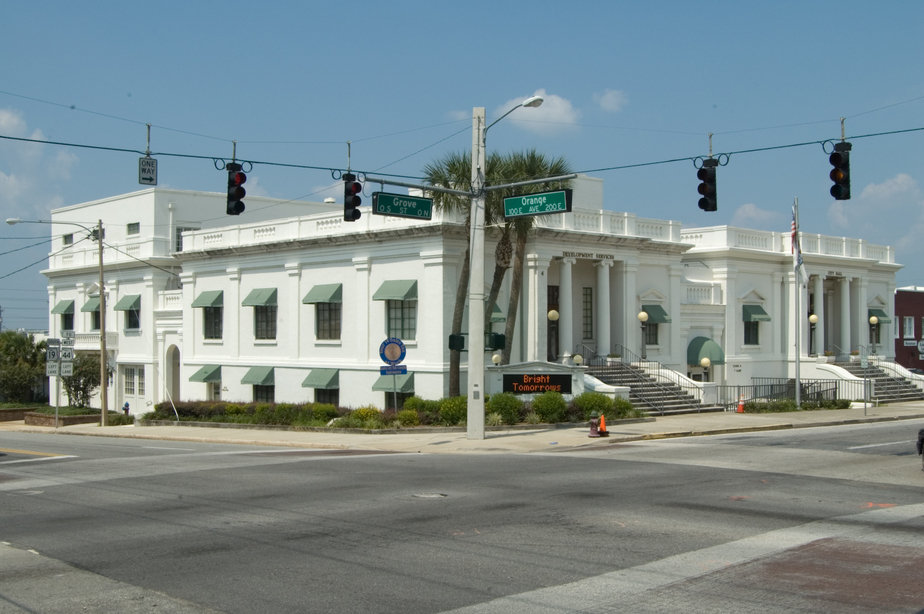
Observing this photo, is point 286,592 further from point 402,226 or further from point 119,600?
point 402,226

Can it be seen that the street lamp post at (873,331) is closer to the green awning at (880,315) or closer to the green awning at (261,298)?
the green awning at (880,315)

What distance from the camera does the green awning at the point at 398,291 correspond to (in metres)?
35.1

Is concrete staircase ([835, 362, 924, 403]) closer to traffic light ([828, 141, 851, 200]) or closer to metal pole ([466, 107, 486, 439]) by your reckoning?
metal pole ([466, 107, 486, 439])

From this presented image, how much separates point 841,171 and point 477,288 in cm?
1002

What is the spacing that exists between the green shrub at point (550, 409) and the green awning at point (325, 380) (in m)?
11.0

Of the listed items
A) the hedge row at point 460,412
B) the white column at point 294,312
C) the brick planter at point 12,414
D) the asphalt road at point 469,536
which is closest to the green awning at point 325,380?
the white column at point 294,312

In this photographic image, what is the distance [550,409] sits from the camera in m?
30.1

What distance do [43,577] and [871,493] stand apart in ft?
41.0

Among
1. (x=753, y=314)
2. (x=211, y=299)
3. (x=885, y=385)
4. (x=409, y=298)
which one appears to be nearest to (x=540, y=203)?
(x=409, y=298)

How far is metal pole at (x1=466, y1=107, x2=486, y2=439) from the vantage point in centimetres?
2608

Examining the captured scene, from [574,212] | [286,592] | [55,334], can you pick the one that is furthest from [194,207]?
[286,592]

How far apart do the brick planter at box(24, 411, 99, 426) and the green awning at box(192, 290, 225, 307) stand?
924 cm

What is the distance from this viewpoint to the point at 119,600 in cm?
882

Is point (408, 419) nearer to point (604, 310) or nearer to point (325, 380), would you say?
point (325, 380)
